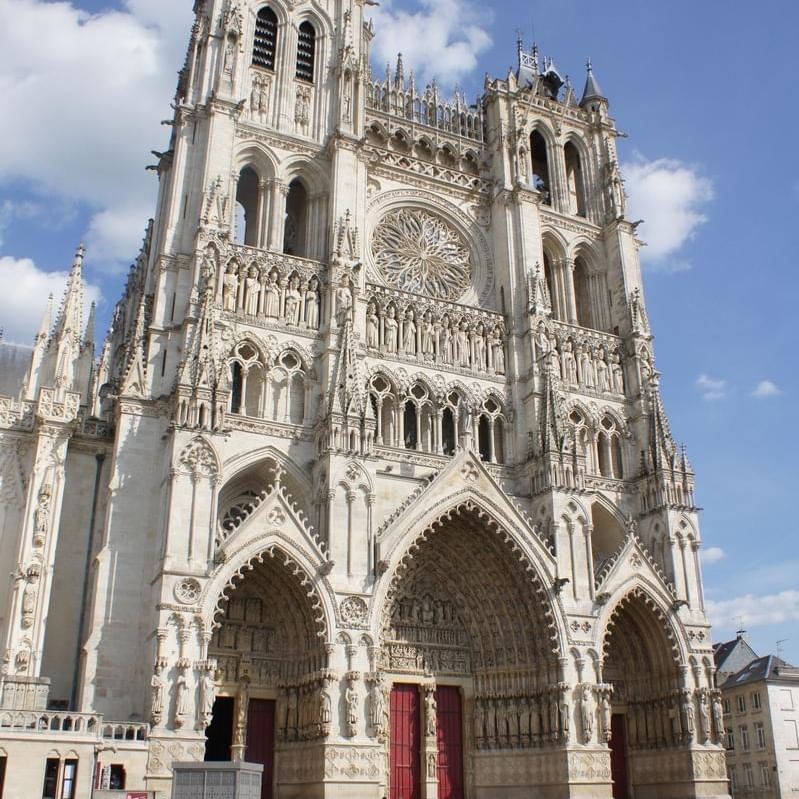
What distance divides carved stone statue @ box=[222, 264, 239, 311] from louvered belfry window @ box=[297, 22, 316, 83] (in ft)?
28.2

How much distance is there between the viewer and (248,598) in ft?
75.9

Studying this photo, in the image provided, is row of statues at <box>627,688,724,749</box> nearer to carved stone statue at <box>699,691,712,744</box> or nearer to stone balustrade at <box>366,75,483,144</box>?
carved stone statue at <box>699,691,712,744</box>

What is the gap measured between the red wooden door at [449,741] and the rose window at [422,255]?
11990 mm

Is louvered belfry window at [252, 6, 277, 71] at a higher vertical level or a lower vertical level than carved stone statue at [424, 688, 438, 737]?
higher

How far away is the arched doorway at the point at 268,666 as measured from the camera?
21.6m

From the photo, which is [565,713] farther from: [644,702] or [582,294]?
[582,294]

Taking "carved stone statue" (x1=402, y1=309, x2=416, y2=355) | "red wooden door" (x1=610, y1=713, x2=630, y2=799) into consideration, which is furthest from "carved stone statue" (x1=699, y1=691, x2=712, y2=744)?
"carved stone statue" (x1=402, y1=309, x2=416, y2=355)

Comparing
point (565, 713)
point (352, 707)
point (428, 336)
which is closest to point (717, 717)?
point (565, 713)

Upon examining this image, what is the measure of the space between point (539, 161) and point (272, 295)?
14320 mm

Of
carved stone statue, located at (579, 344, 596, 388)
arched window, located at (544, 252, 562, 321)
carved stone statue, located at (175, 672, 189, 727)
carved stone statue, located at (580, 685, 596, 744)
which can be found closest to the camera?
carved stone statue, located at (175, 672, 189, 727)

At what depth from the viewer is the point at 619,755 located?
26.3m

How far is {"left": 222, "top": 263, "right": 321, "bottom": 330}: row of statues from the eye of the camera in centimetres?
2527

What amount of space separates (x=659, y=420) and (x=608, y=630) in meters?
6.75

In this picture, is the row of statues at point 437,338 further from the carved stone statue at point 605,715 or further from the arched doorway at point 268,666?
the carved stone statue at point 605,715
